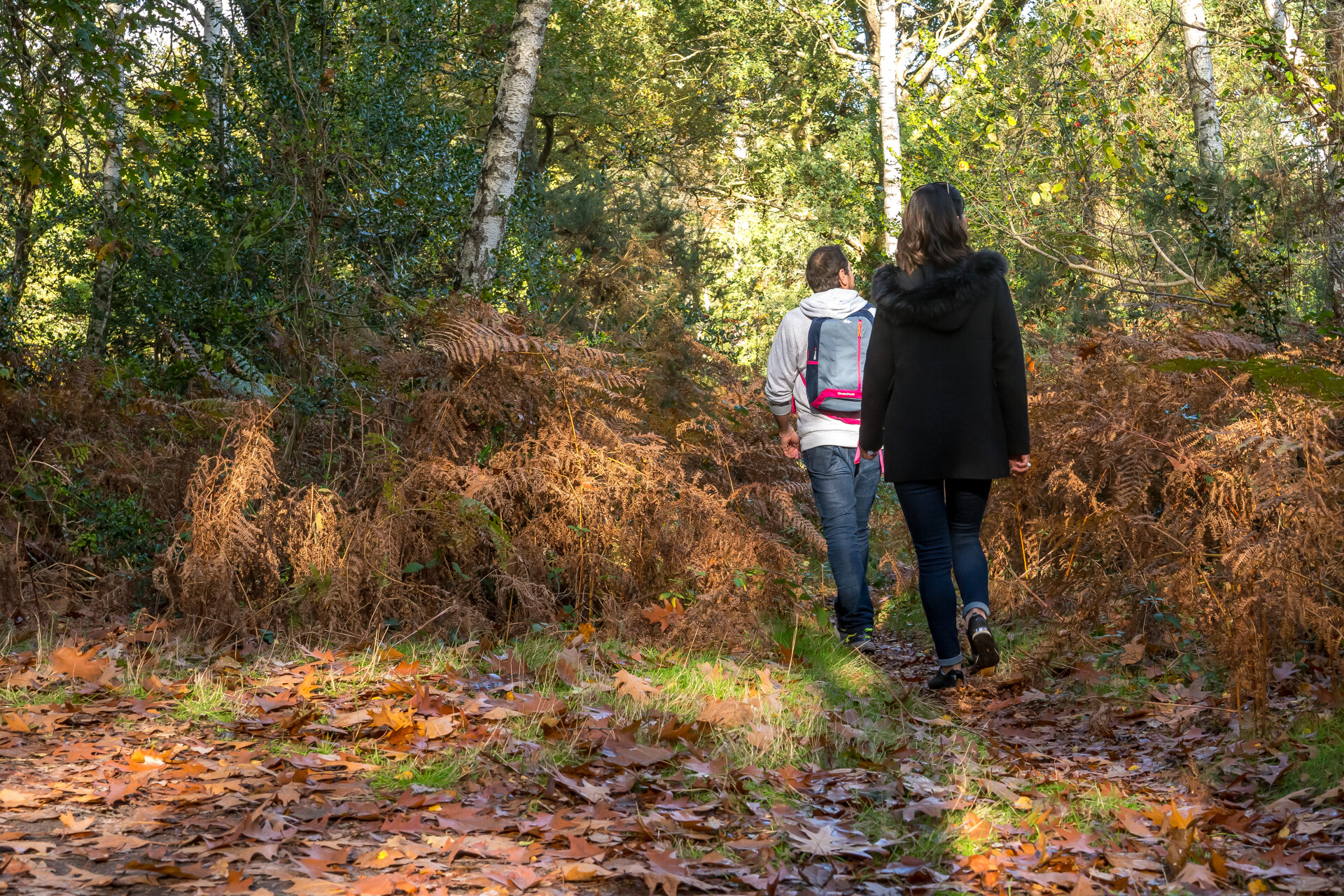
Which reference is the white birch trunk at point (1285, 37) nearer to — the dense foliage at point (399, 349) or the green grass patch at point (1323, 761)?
the dense foliage at point (399, 349)

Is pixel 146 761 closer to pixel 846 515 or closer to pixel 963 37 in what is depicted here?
pixel 846 515

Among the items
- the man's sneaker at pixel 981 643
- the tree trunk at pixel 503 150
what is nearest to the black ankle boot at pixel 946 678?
the man's sneaker at pixel 981 643

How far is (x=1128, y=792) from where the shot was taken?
3.68 meters

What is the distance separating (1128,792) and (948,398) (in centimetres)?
197

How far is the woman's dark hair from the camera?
5.12m

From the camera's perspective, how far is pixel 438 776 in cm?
353

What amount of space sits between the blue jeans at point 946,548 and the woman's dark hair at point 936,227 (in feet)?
3.54

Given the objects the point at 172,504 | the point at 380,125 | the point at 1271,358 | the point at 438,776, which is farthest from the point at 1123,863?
the point at 380,125

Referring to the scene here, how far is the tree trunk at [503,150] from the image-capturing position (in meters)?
8.48

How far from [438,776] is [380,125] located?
34.3 feet

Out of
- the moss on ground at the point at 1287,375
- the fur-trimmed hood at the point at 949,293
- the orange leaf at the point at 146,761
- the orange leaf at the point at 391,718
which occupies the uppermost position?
the fur-trimmed hood at the point at 949,293

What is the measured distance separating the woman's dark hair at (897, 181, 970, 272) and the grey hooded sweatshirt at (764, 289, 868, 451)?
2.60ft

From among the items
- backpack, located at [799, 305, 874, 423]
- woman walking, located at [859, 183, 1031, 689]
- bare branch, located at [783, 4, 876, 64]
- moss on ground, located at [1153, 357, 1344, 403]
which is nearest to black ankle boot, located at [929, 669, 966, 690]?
woman walking, located at [859, 183, 1031, 689]

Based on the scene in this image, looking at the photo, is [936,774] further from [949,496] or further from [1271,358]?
[1271,358]
